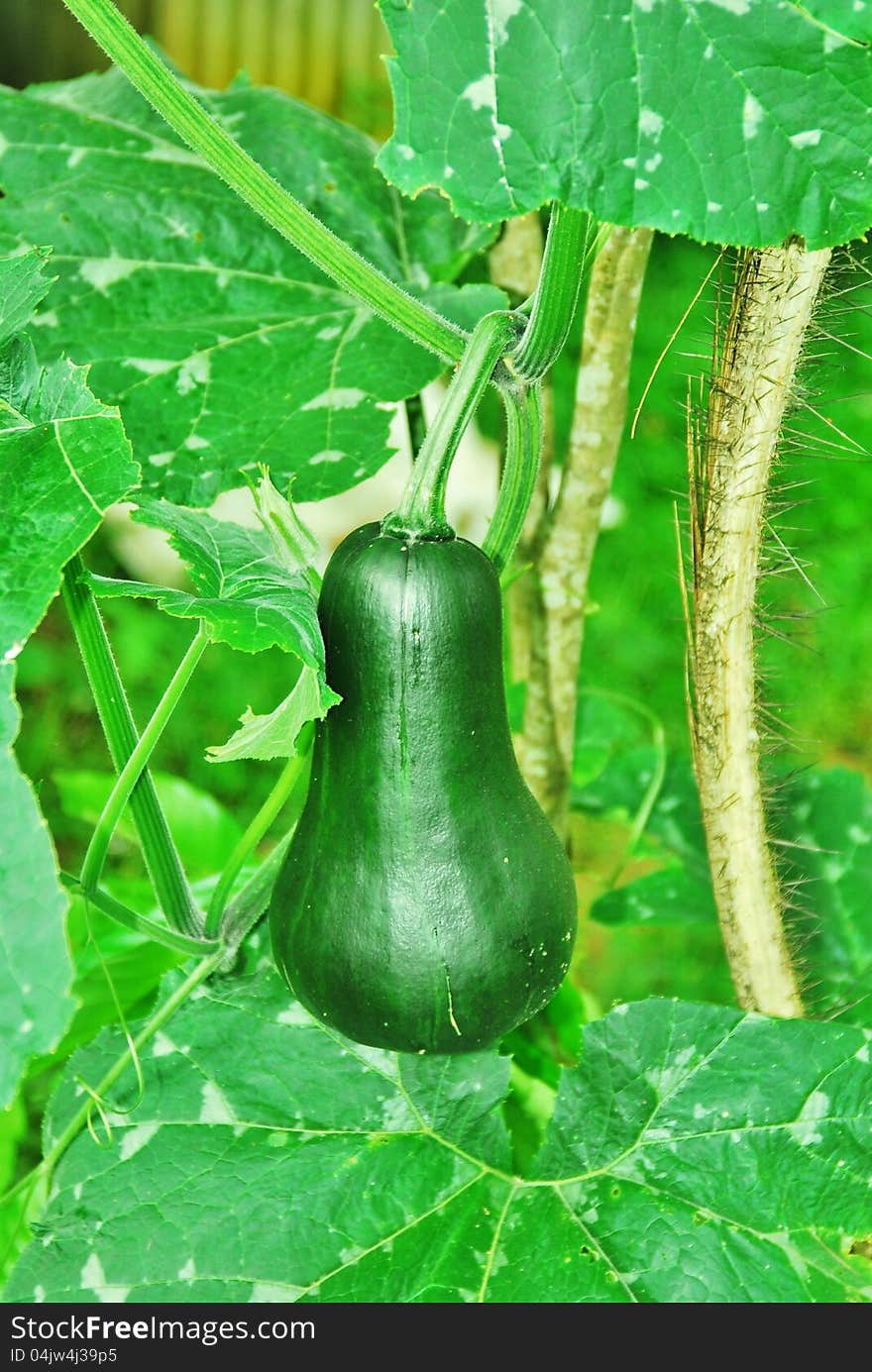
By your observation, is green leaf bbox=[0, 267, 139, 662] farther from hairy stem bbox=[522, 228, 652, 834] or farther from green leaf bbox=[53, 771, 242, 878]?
green leaf bbox=[53, 771, 242, 878]

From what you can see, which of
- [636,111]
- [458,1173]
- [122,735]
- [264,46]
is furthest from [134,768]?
[264,46]

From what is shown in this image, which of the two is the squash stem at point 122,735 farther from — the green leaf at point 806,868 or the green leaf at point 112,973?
the green leaf at point 806,868

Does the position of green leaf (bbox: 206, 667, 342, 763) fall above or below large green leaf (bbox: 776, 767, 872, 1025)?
above

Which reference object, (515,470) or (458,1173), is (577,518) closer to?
(515,470)

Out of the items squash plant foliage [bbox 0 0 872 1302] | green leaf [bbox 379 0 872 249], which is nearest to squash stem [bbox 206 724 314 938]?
squash plant foliage [bbox 0 0 872 1302]

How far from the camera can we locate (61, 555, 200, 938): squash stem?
0.93 metres

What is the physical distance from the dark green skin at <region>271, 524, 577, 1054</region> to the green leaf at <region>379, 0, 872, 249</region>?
0.84 ft

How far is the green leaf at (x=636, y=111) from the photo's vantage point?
73 cm

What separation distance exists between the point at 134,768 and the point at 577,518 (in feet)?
2.01

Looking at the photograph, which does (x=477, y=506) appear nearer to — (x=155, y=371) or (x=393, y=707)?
(x=155, y=371)

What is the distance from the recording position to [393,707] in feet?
2.95

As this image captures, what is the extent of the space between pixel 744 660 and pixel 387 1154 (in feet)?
1.68

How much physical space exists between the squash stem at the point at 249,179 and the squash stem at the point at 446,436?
51mm
